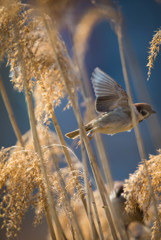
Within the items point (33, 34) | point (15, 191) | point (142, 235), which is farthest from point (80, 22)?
point (142, 235)

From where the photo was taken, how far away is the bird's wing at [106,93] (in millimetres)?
1236

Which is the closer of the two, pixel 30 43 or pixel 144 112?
pixel 30 43

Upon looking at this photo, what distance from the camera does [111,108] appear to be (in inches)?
50.6

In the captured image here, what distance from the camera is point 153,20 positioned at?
232 cm

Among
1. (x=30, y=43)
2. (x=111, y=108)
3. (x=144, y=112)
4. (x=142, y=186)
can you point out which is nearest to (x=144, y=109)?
(x=144, y=112)

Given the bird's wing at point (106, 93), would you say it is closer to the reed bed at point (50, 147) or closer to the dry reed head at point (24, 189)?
the reed bed at point (50, 147)

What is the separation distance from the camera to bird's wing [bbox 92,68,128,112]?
1.24 metres

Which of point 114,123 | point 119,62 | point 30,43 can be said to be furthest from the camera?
point 119,62

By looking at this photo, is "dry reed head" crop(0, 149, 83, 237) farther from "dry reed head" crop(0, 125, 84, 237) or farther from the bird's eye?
the bird's eye

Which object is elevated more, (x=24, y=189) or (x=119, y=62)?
(x=119, y=62)

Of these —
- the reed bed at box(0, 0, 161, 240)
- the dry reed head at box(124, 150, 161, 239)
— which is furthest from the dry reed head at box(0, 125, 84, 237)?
the dry reed head at box(124, 150, 161, 239)

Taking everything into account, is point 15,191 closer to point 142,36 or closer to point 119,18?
point 119,18

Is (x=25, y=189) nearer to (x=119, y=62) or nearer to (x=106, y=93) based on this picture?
(x=106, y=93)

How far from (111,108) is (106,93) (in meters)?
0.09
